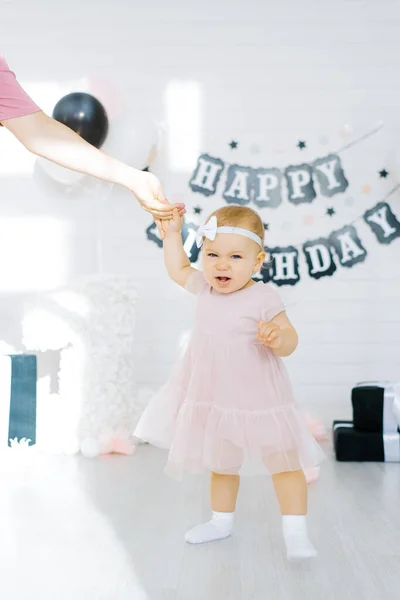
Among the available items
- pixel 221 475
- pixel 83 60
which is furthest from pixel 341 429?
pixel 83 60

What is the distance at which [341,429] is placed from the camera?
361cm

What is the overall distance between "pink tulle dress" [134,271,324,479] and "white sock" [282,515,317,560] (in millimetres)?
150

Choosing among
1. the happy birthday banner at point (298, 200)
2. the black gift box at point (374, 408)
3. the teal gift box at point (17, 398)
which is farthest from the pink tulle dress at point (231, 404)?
the happy birthday banner at point (298, 200)

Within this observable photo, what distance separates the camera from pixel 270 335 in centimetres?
213

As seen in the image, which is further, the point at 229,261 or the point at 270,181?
the point at 270,181

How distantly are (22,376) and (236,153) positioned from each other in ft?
5.77

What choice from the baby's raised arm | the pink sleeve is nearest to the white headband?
the baby's raised arm

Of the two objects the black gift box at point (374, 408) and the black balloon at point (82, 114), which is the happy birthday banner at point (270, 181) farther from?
the black gift box at point (374, 408)

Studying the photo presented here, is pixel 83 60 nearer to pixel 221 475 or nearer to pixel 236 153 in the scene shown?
pixel 236 153

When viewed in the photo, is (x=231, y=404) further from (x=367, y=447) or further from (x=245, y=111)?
(x=245, y=111)

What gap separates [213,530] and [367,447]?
4.40ft

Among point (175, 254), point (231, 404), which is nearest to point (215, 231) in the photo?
point (175, 254)

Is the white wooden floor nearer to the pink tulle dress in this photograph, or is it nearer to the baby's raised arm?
the pink tulle dress

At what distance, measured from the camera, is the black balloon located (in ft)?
12.7
